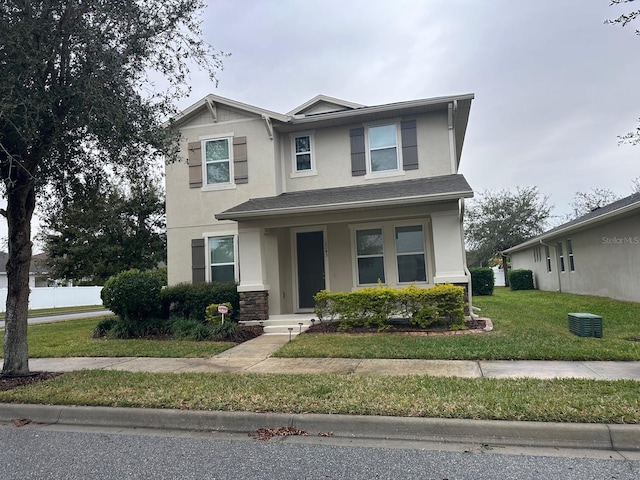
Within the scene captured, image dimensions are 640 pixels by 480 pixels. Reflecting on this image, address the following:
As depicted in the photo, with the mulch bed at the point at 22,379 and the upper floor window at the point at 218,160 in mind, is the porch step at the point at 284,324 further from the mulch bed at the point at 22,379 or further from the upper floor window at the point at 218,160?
the mulch bed at the point at 22,379

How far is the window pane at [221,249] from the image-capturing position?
12500 mm

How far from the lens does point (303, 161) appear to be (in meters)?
12.9

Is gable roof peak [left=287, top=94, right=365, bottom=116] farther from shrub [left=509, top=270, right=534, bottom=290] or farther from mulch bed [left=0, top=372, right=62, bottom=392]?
shrub [left=509, top=270, right=534, bottom=290]

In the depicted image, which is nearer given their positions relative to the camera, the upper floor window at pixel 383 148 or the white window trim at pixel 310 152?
the upper floor window at pixel 383 148

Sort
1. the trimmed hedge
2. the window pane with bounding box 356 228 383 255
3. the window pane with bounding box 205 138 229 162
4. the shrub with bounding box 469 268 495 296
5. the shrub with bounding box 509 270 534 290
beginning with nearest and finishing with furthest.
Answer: the trimmed hedge < the window pane with bounding box 356 228 383 255 < the window pane with bounding box 205 138 229 162 < the shrub with bounding box 469 268 495 296 < the shrub with bounding box 509 270 534 290

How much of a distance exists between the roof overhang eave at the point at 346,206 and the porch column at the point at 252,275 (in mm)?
519

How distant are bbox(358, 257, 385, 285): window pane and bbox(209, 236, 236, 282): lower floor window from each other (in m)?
3.56

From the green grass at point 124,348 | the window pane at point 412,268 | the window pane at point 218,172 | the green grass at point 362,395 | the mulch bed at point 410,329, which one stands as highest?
the window pane at point 218,172

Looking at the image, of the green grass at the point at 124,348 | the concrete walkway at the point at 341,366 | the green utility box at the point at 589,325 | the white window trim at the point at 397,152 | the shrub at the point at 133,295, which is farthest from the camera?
the white window trim at the point at 397,152

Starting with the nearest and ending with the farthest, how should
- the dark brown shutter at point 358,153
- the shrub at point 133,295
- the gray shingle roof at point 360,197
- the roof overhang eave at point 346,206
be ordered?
the roof overhang eave at point 346,206
the gray shingle roof at point 360,197
the shrub at point 133,295
the dark brown shutter at point 358,153

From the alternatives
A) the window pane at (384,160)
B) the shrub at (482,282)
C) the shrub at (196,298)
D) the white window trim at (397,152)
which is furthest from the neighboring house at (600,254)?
the shrub at (196,298)

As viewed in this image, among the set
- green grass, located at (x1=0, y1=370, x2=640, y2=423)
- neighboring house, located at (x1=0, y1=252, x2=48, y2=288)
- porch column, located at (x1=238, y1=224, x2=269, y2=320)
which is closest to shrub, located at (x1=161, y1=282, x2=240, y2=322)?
porch column, located at (x1=238, y1=224, x2=269, y2=320)

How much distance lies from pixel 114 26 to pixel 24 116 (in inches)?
82.6

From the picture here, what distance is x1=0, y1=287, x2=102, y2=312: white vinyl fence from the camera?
1183 inches
